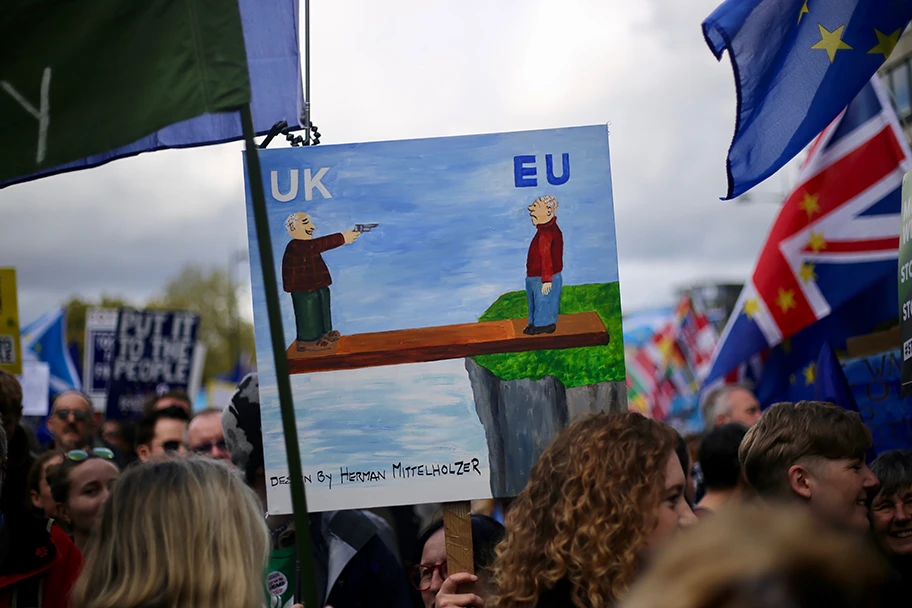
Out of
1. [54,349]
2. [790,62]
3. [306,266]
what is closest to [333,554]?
[306,266]

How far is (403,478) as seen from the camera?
3.24 m

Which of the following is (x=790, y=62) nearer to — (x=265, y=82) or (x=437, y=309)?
(x=437, y=309)

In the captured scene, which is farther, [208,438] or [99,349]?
[99,349]

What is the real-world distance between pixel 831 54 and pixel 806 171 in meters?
1.88

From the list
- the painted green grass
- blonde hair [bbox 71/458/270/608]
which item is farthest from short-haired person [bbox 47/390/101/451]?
blonde hair [bbox 71/458/270/608]

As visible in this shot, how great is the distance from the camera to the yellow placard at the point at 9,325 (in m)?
7.14

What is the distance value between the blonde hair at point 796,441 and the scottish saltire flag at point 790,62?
119cm

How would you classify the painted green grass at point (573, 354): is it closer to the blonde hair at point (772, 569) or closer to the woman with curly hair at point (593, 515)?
the woman with curly hair at point (593, 515)

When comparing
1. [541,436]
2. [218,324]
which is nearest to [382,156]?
[541,436]

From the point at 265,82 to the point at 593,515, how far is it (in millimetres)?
2220

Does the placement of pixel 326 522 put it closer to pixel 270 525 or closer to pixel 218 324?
pixel 270 525

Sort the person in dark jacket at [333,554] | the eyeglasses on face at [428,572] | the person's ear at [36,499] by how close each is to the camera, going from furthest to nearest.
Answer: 1. the person's ear at [36,499]
2. the person in dark jacket at [333,554]
3. the eyeglasses on face at [428,572]

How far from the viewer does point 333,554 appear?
3619 mm

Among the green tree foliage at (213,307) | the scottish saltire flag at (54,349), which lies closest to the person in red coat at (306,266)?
the scottish saltire flag at (54,349)
